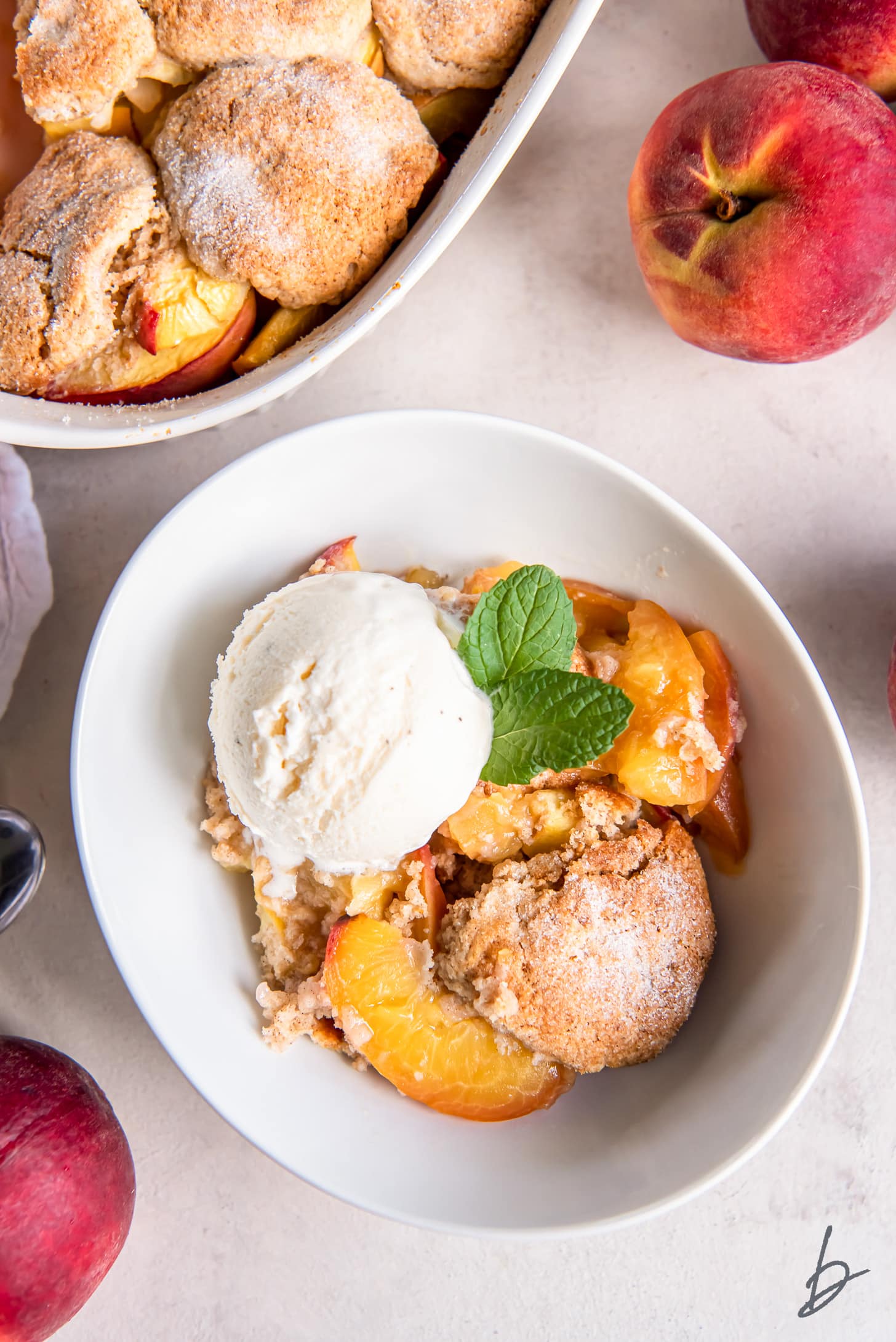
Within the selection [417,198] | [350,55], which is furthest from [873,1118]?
[350,55]

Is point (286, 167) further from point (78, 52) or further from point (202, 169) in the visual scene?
point (78, 52)

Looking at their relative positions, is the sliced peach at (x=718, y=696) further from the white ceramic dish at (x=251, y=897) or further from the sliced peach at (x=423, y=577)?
the sliced peach at (x=423, y=577)

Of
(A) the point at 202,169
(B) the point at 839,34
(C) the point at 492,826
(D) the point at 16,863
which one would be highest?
(B) the point at 839,34

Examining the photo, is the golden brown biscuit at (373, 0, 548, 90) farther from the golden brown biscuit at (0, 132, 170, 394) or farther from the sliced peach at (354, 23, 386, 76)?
the golden brown biscuit at (0, 132, 170, 394)

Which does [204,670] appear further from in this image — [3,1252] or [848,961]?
[848,961]

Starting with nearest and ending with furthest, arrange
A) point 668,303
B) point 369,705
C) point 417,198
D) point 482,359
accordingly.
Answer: point 369,705
point 417,198
point 668,303
point 482,359
